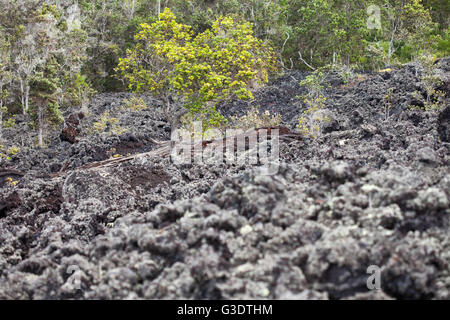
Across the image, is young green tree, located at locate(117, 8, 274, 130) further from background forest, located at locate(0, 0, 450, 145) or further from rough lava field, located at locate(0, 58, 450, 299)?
background forest, located at locate(0, 0, 450, 145)

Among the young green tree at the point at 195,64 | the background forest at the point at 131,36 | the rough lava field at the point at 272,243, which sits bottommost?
the rough lava field at the point at 272,243

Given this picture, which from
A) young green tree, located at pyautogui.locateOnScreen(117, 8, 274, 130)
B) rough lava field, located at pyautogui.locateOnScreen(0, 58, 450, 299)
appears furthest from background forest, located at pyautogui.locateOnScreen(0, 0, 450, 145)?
rough lava field, located at pyautogui.locateOnScreen(0, 58, 450, 299)

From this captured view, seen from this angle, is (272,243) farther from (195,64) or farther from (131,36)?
(131,36)

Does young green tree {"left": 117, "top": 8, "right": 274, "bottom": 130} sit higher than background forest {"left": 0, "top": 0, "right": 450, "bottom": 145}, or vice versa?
background forest {"left": 0, "top": 0, "right": 450, "bottom": 145}

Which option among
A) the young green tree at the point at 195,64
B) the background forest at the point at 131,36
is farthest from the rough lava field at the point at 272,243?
the background forest at the point at 131,36

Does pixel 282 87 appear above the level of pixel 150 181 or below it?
above

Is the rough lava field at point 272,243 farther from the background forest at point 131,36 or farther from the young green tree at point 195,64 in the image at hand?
the background forest at point 131,36

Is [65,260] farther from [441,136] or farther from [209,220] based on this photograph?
[441,136]

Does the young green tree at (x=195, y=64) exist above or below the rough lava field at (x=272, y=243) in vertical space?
above

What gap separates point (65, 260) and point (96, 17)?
29941mm

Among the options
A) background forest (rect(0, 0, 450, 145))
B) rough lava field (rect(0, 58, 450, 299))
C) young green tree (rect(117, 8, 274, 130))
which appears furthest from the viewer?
background forest (rect(0, 0, 450, 145))

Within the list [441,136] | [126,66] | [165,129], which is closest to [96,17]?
[165,129]

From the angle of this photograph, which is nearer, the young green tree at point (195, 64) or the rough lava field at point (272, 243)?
the rough lava field at point (272, 243)
